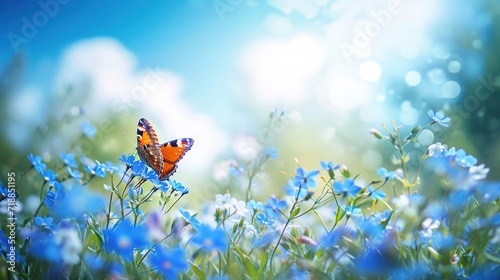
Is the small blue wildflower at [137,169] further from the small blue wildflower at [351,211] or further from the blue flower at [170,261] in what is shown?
the small blue wildflower at [351,211]

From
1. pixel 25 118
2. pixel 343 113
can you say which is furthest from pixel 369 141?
pixel 25 118

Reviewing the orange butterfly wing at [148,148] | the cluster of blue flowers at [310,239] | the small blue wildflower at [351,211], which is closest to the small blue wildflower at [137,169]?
the cluster of blue flowers at [310,239]

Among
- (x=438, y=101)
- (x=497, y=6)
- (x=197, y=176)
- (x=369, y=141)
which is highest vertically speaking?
(x=497, y=6)

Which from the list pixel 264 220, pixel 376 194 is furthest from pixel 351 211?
pixel 264 220

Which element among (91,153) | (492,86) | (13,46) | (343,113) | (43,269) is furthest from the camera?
(492,86)

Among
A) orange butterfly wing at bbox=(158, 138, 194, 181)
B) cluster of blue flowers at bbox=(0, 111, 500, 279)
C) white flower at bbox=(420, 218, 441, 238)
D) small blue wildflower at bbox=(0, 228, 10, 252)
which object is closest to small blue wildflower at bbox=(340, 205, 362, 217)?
cluster of blue flowers at bbox=(0, 111, 500, 279)

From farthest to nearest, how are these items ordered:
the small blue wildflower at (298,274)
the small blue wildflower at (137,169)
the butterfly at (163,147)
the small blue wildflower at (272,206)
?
the butterfly at (163,147), the small blue wildflower at (272,206), the small blue wildflower at (137,169), the small blue wildflower at (298,274)

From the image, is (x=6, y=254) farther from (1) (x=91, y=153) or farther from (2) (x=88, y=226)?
(1) (x=91, y=153)

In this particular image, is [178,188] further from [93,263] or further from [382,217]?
[382,217]
